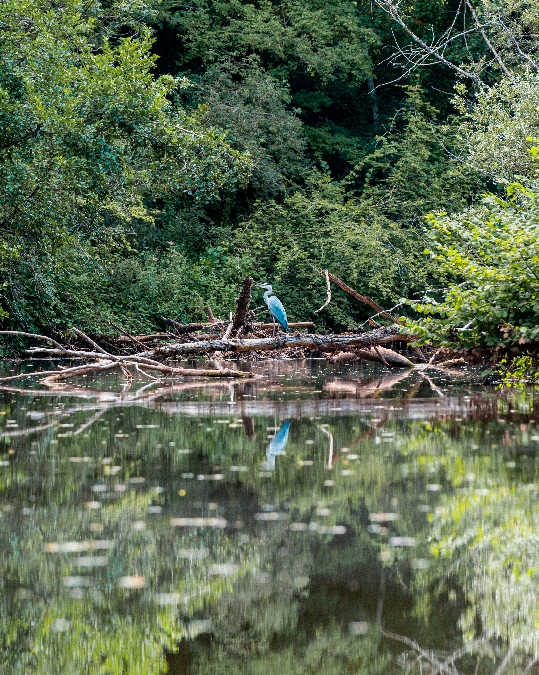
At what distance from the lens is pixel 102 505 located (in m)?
4.84

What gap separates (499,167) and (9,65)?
10.5 m

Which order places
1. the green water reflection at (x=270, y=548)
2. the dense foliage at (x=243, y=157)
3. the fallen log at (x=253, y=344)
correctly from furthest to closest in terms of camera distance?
the dense foliage at (x=243, y=157)
the fallen log at (x=253, y=344)
the green water reflection at (x=270, y=548)

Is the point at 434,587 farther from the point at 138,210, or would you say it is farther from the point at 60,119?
the point at 138,210

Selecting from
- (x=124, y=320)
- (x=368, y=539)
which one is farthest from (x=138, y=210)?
(x=368, y=539)

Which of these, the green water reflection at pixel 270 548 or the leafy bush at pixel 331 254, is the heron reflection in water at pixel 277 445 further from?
the leafy bush at pixel 331 254

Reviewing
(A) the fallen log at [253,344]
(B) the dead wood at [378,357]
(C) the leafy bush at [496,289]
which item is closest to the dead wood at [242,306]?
(A) the fallen log at [253,344]

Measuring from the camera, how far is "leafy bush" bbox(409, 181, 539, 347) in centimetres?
988

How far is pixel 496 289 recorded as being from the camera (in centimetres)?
1030

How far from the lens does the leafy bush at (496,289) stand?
9.88 m

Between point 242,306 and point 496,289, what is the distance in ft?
14.6

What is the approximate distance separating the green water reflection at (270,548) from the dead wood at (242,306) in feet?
17.6

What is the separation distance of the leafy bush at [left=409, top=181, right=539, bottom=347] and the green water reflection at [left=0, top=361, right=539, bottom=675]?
8.22ft

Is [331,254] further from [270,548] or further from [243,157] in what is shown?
[270,548]

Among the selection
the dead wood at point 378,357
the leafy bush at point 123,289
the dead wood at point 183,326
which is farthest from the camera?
the dead wood at point 183,326
